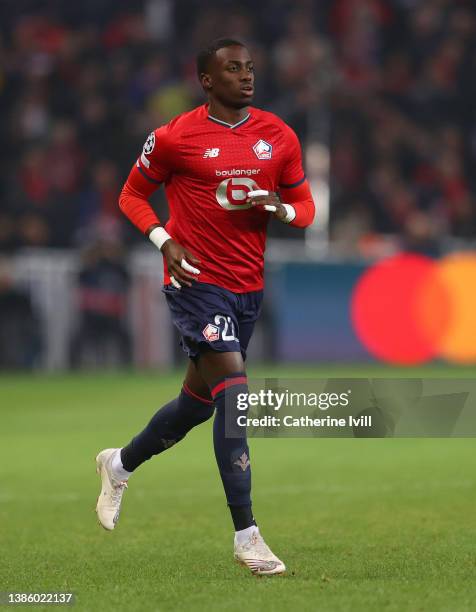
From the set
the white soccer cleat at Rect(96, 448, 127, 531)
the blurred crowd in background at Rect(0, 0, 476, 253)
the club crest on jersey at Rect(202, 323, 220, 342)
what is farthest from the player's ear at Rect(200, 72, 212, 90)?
the blurred crowd in background at Rect(0, 0, 476, 253)

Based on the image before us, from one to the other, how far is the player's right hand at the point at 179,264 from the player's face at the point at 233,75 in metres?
0.69

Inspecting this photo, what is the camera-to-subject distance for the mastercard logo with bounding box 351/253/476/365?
1759 centimetres

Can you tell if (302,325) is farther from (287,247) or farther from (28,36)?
(28,36)

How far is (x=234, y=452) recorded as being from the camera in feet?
20.1

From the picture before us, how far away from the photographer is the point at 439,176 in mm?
19953

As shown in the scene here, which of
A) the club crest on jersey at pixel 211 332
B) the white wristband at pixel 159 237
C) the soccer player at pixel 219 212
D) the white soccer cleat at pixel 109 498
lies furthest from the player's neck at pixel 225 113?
the white soccer cleat at pixel 109 498

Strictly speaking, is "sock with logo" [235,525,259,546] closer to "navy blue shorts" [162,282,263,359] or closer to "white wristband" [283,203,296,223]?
"navy blue shorts" [162,282,263,359]

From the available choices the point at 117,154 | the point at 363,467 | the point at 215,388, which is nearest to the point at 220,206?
the point at 215,388

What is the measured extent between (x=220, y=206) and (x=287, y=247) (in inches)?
460

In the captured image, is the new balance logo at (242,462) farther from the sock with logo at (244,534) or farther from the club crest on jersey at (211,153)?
the club crest on jersey at (211,153)

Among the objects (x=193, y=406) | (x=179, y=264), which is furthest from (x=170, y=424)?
(x=179, y=264)

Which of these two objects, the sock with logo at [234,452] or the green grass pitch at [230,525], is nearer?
the green grass pitch at [230,525]

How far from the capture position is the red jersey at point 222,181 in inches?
253

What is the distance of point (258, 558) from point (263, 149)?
70.8 inches
